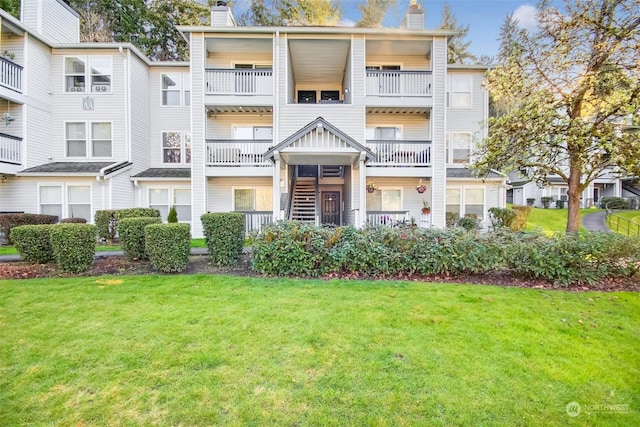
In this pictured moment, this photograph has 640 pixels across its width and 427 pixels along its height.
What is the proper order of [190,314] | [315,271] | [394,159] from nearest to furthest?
[190,314], [315,271], [394,159]

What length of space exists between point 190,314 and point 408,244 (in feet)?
16.9

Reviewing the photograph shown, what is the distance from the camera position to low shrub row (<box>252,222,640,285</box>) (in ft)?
23.1

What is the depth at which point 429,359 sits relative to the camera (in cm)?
373

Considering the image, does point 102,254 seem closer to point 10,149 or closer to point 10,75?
point 10,149

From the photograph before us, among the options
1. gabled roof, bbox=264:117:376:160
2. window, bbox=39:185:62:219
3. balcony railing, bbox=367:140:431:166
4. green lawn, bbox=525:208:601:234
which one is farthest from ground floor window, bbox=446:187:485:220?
window, bbox=39:185:62:219

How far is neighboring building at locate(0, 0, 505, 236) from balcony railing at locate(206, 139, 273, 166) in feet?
0.16

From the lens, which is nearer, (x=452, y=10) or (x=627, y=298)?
(x=627, y=298)

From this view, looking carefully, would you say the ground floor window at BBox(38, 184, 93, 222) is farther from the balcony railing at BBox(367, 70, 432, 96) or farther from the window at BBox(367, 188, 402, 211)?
the balcony railing at BBox(367, 70, 432, 96)

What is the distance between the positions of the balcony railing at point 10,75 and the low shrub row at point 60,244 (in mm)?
9894

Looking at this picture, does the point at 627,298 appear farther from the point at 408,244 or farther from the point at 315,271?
the point at 315,271

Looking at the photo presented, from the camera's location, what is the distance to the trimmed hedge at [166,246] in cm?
715

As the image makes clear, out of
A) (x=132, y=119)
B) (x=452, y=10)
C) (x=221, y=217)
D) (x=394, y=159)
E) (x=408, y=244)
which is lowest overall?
(x=408, y=244)

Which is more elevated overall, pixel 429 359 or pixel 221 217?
pixel 221 217

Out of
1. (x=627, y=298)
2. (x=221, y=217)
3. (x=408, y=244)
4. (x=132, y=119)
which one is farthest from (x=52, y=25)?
(x=627, y=298)
